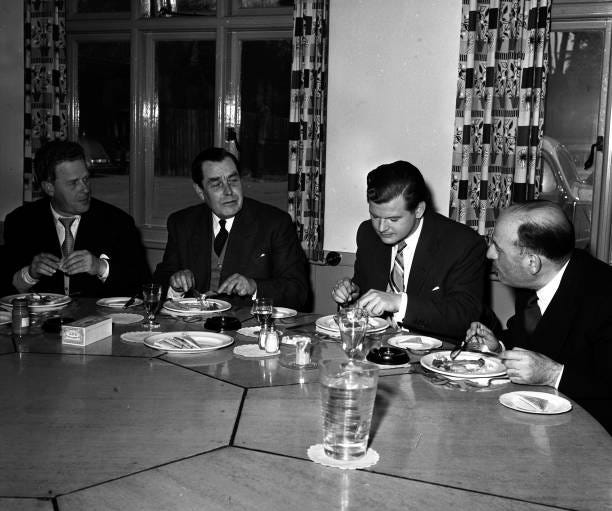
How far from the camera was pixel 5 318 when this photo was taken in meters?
2.61

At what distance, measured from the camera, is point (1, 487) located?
1.34m

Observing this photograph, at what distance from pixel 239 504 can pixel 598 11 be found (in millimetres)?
3685

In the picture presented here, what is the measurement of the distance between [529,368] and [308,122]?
2777 millimetres

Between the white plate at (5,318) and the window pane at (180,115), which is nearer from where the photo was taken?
the white plate at (5,318)

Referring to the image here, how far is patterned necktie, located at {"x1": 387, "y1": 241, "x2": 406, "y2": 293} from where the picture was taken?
3168 millimetres

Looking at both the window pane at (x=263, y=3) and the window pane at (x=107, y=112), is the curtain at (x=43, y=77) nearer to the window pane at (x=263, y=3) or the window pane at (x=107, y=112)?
the window pane at (x=107, y=112)

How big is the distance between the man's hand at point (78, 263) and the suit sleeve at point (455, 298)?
148 centimetres

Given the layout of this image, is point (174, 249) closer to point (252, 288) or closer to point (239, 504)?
point (252, 288)

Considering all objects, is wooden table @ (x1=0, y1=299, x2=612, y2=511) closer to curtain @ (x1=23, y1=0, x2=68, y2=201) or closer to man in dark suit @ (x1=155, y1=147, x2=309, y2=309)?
man in dark suit @ (x1=155, y1=147, x2=309, y2=309)

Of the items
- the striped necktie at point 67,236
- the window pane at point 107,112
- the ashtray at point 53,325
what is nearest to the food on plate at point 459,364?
the ashtray at point 53,325

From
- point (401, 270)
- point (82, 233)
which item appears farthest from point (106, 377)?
point (82, 233)

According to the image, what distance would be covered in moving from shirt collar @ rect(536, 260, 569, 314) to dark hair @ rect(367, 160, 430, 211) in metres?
0.75

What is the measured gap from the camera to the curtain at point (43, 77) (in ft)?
16.4

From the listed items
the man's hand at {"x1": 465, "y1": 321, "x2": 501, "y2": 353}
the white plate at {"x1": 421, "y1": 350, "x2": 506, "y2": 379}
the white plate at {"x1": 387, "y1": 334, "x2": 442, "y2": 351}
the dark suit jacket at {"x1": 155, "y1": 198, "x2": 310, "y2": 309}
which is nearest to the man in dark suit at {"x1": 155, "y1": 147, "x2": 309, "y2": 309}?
the dark suit jacket at {"x1": 155, "y1": 198, "x2": 310, "y2": 309}
